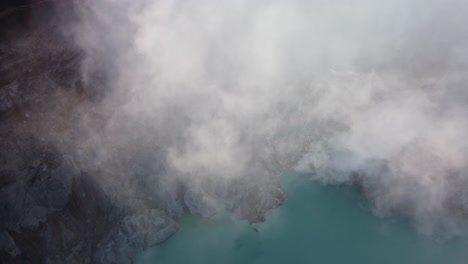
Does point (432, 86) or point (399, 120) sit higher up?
point (432, 86)

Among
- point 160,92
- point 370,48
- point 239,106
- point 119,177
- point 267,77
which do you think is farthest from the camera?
point 370,48

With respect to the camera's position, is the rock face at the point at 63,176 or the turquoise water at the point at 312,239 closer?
the rock face at the point at 63,176

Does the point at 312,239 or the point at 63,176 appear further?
the point at 312,239

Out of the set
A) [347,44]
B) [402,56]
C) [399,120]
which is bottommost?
[399,120]

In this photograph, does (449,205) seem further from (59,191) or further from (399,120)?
(59,191)

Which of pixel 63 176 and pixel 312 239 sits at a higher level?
pixel 63 176

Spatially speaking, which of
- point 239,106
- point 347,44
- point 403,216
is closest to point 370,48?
point 347,44
